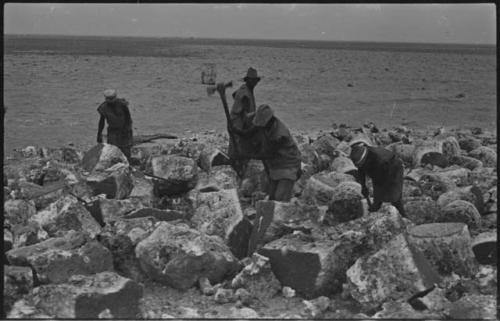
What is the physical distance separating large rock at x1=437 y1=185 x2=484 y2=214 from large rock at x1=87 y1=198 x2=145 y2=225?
305cm

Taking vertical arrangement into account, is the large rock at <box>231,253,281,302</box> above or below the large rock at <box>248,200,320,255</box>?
below

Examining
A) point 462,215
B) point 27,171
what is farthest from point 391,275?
point 27,171

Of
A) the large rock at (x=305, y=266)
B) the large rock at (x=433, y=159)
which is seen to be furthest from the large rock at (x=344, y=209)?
the large rock at (x=433, y=159)

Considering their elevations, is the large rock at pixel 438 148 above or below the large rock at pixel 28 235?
above

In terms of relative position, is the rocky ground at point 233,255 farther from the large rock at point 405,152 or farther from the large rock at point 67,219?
the large rock at point 405,152

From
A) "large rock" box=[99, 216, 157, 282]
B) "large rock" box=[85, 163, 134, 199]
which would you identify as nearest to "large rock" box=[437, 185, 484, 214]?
"large rock" box=[99, 216, 157, 282]

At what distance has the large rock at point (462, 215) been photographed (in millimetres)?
6004

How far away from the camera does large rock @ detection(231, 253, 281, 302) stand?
4859 mm

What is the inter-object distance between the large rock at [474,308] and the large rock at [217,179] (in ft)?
10.2

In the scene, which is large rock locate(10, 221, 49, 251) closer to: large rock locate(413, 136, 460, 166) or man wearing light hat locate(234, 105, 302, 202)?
man wearing light hat locate(234, 105, 302, 202)

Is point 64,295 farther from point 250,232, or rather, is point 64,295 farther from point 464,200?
point 464,200

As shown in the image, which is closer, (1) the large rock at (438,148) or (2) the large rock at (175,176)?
(2) the large rock at (175,176)

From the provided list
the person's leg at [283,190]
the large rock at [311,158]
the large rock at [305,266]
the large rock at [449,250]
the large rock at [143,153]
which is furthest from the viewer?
the large rock at [143,153]

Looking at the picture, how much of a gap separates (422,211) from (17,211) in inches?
150
